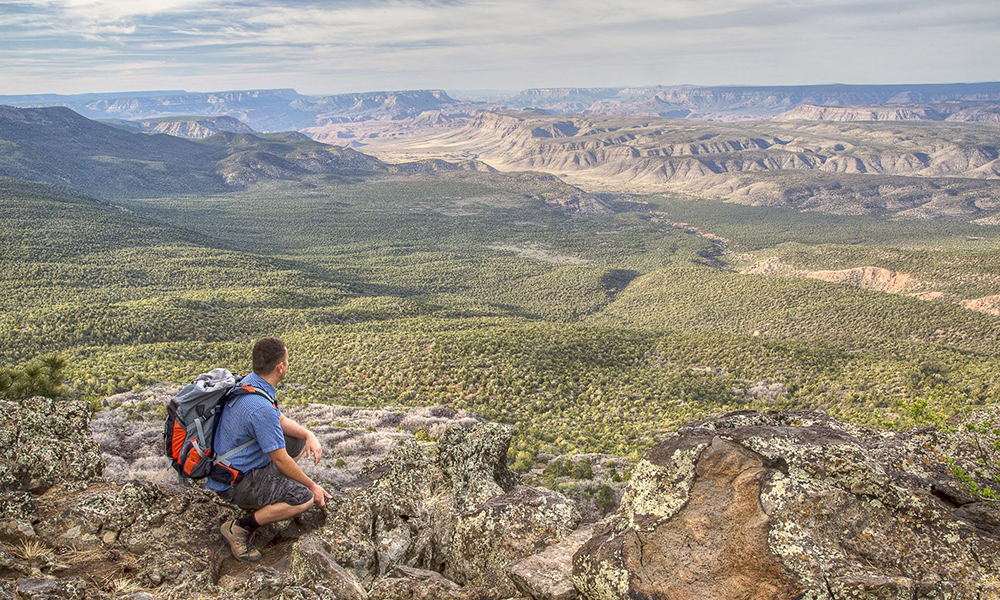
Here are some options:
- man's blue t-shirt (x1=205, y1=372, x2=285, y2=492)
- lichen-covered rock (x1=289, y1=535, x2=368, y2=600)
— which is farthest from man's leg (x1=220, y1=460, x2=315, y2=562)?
lichen-covered rock (x1=289, y1=535, x2=368, y2=600)

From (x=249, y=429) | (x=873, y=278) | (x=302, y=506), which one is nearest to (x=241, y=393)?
(x=249, y=429)

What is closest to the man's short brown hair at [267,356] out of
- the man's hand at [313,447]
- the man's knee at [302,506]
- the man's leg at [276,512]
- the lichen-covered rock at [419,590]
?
the man's hand at [313,447]

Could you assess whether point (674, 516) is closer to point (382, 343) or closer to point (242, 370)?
point (242, 370)

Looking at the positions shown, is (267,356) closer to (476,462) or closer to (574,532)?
(476,462)

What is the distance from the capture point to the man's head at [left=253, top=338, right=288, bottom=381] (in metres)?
7.95

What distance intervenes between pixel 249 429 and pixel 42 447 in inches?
186

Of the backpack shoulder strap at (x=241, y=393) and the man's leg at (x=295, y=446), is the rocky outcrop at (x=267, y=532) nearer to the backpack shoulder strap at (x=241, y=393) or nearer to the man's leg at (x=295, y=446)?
the man's leg at (x=295, y=446)

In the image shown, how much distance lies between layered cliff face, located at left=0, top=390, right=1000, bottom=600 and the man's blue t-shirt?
1.43 meters

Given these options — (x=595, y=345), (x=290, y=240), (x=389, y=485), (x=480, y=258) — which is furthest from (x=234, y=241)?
(x=389, y=485)

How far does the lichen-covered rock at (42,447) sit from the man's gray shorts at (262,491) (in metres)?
3.44

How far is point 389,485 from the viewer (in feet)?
33.2

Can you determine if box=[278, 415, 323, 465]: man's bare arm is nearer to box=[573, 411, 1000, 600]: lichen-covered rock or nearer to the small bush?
box=[573, 411, 1000, 600]: lichen-covered rock

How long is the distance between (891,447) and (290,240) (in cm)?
12630

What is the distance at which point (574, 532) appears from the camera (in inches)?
342
